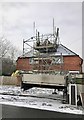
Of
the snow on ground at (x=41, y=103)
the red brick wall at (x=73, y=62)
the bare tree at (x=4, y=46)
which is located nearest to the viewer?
the snow on ground at (x=41, y=103)

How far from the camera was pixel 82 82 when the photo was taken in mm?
7770

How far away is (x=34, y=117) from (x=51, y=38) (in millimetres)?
10886

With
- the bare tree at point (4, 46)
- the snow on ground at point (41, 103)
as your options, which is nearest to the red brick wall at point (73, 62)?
the snow on ground at point (41, 103)

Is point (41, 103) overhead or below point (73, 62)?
below

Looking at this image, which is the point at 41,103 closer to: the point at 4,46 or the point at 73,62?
the point at 73,62

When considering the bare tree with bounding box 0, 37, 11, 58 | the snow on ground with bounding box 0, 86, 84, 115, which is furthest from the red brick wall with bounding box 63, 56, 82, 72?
the bare tree with bounding box 0, 37, 11, 58

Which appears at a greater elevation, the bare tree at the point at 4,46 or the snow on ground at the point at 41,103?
the bare tree at the point at 4,46

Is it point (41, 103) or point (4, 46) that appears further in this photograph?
point (4, 46)

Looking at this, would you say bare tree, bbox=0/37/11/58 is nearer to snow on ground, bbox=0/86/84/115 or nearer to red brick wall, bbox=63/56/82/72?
red brick wall, bbox=63/56/82/72

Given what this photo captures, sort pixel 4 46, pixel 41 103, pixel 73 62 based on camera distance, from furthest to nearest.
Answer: pixel 4 46 → pixel 73 62 → pixel 41 103

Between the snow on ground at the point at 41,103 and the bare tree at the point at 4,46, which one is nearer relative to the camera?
the snow on ground at the point at 41,103

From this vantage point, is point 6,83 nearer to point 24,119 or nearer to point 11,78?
point 11,78

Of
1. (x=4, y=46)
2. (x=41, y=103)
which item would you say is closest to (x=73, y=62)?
(x=41, y=103)

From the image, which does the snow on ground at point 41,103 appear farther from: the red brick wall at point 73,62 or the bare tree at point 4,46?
the bare tree at point 4,46
